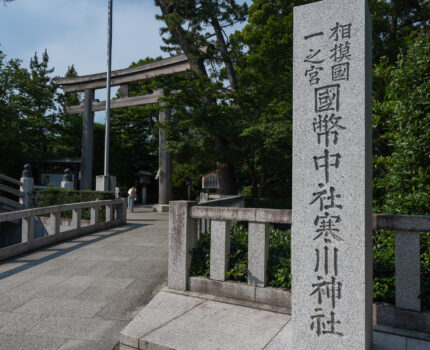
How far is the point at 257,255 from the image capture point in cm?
425

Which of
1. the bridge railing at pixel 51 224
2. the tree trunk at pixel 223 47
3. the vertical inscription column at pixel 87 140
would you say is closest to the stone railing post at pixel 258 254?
the bridge railing at pixel 51 224

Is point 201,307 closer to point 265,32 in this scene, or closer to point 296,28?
point 296,28

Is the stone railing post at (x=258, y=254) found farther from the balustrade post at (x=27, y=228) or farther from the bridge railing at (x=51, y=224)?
the balustrade post at (x=27, y=228)

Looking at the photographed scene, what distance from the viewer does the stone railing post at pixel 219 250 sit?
14.6 ft

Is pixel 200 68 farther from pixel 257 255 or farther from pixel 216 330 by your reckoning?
pixel 216 330

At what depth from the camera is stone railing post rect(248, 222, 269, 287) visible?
4215mm

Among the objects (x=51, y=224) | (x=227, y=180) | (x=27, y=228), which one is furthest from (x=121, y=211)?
(x=227, y=180)

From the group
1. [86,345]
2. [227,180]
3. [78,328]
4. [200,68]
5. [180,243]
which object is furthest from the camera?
[227,180]

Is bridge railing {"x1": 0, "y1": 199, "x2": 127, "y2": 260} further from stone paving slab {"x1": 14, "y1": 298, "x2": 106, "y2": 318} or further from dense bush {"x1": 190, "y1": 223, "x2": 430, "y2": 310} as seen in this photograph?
dense bush {"x1": 190, "y1": 223, "x2": 430, "y2": 310}

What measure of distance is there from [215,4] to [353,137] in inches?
499

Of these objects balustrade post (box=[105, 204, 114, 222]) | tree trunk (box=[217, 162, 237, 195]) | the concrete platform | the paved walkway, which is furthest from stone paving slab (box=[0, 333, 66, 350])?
tree trunk (box=[217, 162, 237, 195])

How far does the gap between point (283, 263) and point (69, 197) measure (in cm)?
1147

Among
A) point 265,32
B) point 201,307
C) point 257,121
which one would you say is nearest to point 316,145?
point 201,307

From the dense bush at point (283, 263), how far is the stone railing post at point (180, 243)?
0.57 ft
